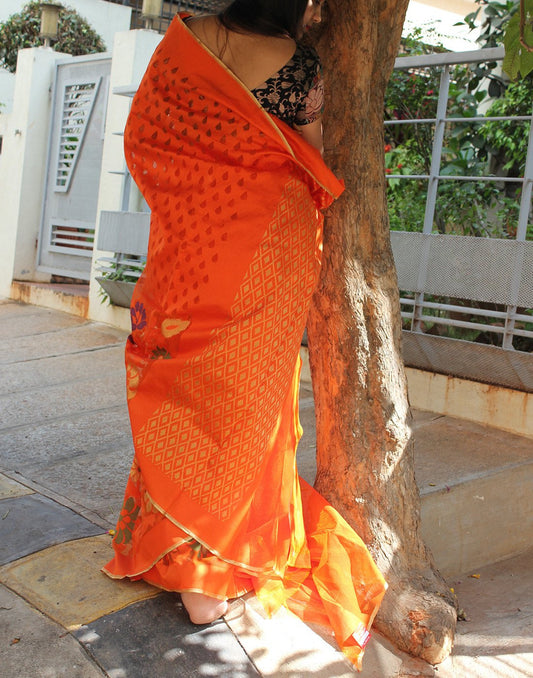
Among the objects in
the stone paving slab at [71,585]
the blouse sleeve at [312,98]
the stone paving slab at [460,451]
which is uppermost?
the blouse sleeve at [312,98]

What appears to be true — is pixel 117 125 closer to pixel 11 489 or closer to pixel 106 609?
pixel 11 489

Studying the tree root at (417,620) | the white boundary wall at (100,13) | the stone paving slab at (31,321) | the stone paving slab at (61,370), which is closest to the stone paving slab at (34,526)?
the tree root at (417,620)

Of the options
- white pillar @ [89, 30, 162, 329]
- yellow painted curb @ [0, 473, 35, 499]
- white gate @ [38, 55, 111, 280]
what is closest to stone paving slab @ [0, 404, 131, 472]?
yellow painted curb @ [0, 473, 35, 499]

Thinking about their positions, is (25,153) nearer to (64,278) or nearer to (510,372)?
(64,278)

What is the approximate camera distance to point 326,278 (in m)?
2.79

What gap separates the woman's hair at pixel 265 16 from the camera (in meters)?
2.26

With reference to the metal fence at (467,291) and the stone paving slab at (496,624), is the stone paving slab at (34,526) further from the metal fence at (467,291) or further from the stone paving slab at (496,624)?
the metal fence at (467,291)

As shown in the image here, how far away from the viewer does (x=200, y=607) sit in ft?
7.61

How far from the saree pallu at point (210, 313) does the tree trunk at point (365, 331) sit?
296mm

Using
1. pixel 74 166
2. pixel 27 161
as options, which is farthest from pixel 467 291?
pixel 27 161

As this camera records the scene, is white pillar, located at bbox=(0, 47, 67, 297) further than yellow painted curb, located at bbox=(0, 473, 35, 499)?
Yes

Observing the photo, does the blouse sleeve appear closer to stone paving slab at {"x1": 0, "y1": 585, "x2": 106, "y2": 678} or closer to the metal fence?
stone paving slab at {"x1": 0, "y1": 585, "x2": 106, "y2": 678}

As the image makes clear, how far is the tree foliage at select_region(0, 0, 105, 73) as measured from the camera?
13164 millimetres

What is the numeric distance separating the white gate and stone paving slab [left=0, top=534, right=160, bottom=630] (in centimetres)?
550
